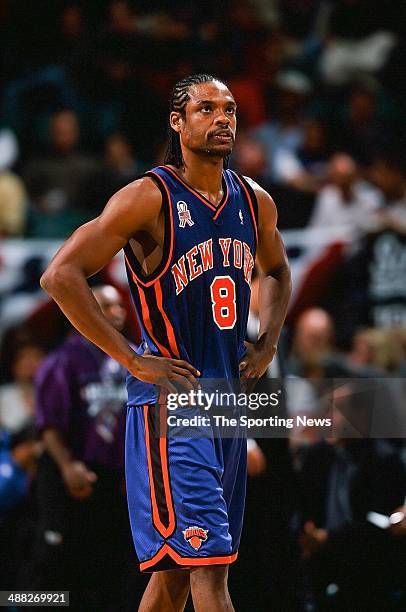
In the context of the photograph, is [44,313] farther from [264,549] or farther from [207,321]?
[207,321]

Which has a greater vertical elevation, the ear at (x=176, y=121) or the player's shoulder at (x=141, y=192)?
the ear at (x=176, y=121)

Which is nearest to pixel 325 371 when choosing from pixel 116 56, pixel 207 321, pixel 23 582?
pixel 23 582

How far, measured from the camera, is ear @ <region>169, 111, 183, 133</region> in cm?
459

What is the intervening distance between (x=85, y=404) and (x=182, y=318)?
97.8 inches

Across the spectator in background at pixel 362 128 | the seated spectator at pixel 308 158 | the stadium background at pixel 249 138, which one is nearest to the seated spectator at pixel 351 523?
the stadium background at pixel 249 138

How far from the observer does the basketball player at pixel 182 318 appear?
13.9 feet

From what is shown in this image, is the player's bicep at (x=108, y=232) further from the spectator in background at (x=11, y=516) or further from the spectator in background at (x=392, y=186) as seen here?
the spectator in background at (x=392, y=186)

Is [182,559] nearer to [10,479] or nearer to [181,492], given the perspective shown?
[181,492]

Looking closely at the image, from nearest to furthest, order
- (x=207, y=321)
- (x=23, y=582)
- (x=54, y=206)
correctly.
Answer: (x=207, y=321) → (x=23, y=582) → (x=54, y=206)

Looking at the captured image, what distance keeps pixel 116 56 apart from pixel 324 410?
260 inches

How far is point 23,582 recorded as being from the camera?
659 cm

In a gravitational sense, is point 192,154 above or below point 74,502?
above

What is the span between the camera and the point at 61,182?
9.98m

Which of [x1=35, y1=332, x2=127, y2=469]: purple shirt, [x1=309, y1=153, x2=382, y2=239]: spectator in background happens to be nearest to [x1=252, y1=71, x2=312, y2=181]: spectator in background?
[x1=309, y1=153, x2=382, y2=239]: spectator in background
